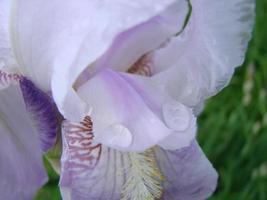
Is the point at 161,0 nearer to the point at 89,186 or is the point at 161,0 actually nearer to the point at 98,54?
the point at 98,54

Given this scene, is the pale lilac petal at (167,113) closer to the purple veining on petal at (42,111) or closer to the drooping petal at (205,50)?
the drooping petal at (205,50)

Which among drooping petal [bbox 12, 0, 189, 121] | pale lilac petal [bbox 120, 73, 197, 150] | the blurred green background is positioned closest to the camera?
drooping petal [bbox 12, 0, 189, 121]

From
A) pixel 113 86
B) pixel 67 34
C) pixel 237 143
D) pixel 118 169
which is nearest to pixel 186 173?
pixel 118 169

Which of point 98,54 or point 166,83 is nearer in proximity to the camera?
point 98,54

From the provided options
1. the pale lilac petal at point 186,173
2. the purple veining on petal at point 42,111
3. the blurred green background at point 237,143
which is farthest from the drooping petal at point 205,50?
the blurred green background at point 237,143

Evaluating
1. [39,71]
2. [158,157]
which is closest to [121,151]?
[158,157]

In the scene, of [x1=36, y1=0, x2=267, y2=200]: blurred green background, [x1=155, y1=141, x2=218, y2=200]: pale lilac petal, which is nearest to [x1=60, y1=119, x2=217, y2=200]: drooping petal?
[x1=155, y1=141, x2=218, y2=200]: pale lilac petal

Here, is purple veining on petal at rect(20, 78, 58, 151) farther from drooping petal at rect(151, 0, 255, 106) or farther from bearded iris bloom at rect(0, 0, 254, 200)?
drooping petal at rect(151, 0, 255, 106)

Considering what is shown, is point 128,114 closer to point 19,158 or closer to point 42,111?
point 42,111
